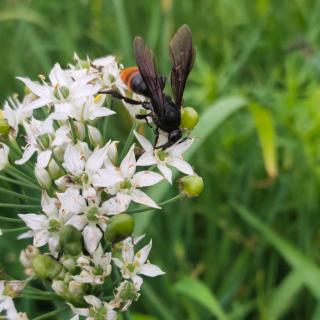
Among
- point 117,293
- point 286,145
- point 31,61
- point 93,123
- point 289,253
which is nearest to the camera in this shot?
point 117,293

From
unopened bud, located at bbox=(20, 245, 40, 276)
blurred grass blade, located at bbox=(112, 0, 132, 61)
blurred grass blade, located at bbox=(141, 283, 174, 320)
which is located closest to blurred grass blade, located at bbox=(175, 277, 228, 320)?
blurred grass blade, located at bbox=(141, 283, 174, 320)

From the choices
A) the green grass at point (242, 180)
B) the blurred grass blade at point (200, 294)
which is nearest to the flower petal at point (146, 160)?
the green grass at point (242, 180)

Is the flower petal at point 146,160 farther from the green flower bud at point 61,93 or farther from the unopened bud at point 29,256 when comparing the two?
the unopened bud at point 29,256

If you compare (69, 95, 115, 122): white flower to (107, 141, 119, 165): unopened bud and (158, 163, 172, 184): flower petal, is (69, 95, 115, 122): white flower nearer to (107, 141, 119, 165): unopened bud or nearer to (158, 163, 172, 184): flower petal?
(107, 141, 119, 165): unopened bud

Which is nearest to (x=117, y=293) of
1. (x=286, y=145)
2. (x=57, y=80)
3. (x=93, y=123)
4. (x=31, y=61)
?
(x=93, y=123)

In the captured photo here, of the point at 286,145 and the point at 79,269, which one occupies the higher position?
the point at 286,145

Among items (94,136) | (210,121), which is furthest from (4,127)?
(210,121)

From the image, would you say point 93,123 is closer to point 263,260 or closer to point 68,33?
point 263,260
